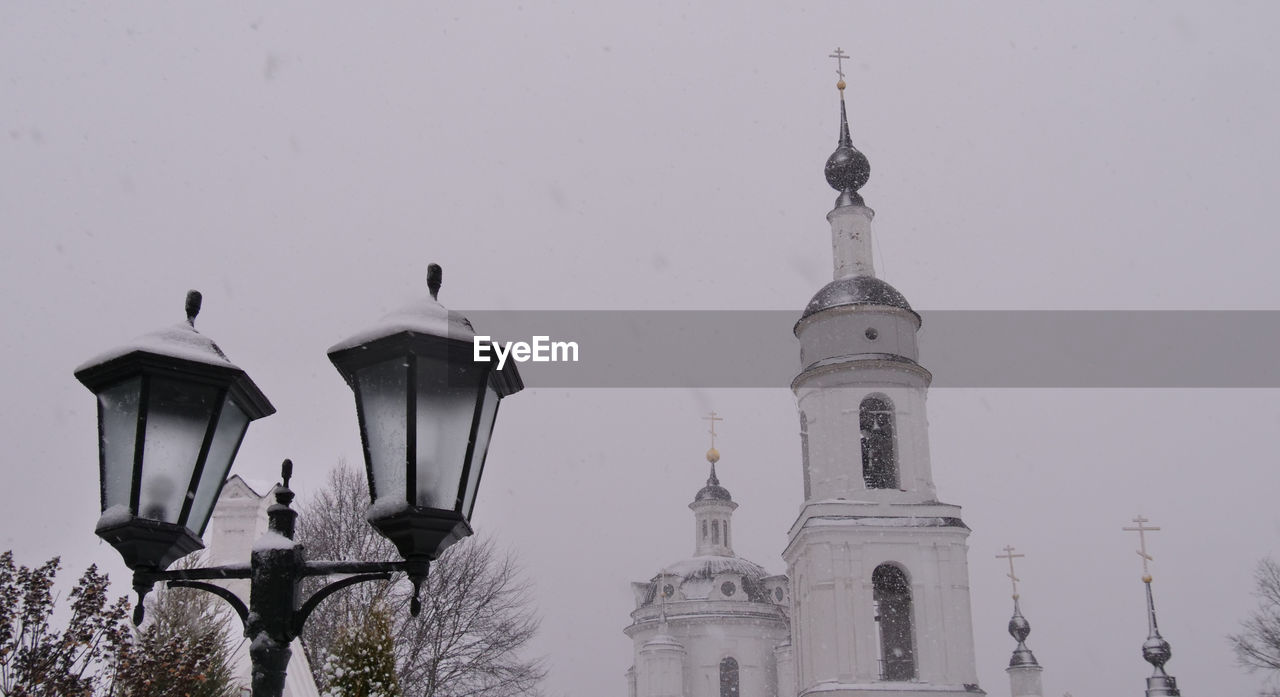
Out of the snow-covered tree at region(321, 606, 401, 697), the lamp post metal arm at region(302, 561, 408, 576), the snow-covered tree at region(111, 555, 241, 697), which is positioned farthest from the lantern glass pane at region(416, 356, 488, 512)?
the snow-covered tree at region(321, 606, 401, 697)

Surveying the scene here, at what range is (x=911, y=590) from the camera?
29.7 meters

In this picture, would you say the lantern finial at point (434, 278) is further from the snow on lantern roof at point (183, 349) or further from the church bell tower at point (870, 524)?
the church bell tower at point (870, 524)

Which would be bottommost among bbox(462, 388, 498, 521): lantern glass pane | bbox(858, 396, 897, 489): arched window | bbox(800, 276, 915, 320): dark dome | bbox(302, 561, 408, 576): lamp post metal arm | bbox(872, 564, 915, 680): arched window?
bbox(302, 561, 408, 576): lamp post metal arm

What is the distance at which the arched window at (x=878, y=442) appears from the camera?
1209 inches

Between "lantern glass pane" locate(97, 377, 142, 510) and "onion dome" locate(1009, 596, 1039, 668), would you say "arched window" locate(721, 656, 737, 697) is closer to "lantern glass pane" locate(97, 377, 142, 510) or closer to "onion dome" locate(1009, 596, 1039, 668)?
"onion dome" locate(1009, 596, 1039, 668)

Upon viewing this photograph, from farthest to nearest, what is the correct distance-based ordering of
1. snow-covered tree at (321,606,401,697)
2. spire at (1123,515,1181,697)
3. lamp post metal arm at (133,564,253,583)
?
spire at (1123,515,1181,697)
snow-covered tree at (321,606,401,697)
lamp post metal arm at (133,564,253,583)

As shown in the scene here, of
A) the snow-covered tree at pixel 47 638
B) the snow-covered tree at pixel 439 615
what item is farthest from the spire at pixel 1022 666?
the snow-covered tree at pixel 47 638

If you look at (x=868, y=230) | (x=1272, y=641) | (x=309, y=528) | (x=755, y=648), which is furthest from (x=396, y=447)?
(x=755, y=648)

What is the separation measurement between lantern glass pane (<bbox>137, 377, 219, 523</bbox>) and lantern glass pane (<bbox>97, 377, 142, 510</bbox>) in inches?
2.0

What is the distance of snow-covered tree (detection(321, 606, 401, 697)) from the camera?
13.5m

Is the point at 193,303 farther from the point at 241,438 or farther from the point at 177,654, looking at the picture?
the point at 177,654

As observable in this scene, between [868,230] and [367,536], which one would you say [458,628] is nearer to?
[367,536]

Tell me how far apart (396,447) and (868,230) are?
30319mm

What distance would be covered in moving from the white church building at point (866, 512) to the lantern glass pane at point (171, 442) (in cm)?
2588
